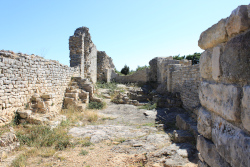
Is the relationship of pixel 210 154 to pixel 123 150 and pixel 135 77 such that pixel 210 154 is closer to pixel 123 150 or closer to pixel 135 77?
pixel 123 150

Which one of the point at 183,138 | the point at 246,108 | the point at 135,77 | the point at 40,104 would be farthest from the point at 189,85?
the point at 135,77

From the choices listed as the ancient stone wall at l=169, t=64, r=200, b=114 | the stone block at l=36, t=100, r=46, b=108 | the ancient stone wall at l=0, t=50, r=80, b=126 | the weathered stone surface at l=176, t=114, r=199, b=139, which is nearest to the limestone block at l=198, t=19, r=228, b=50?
the weathered stone surface at l=176, t=114, r=199, b=139

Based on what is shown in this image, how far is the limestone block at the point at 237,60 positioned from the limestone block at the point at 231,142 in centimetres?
36

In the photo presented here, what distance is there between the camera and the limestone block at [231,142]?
3.77 ft

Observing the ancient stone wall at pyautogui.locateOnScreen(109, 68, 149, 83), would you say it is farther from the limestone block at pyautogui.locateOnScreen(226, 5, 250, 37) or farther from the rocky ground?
the limestone block at pyautogui.locateOnScreen(226, 5, 250, 37)

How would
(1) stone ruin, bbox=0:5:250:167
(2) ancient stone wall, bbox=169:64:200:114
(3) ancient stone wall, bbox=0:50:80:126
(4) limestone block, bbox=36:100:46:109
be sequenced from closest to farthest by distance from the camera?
(1) stone ruin, bbox=0:5:250:167, (3) ancient stone wall, bbox=0:50:80:126, (4) limestone block, bbox=36:100:46:109, (2) ancient stone wall, bbox=169:64:200:114

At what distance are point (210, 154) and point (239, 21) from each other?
3.74ft

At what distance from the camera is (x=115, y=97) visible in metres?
12.4

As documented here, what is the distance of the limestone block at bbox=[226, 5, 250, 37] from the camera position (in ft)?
4.07

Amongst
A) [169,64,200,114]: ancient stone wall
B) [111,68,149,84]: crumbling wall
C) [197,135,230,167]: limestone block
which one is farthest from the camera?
[111,68,149,84]: crumbling wall

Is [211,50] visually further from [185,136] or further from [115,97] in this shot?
[115,97]

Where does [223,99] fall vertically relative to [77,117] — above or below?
above

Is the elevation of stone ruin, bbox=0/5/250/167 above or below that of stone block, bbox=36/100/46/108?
above

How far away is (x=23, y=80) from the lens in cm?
688
